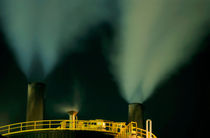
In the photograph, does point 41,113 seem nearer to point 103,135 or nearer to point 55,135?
point 55,135

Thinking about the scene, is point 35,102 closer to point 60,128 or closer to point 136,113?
point 60,128

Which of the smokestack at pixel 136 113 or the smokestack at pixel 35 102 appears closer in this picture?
the smokestack at pixel 35 102

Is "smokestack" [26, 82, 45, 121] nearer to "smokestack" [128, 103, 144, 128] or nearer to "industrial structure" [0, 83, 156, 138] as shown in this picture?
"industrial structure" [0, 83, 156, 138]

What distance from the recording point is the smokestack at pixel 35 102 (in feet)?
82.3

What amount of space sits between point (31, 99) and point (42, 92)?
1086 millimetres

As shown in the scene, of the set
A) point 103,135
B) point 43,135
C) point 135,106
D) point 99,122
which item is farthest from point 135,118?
point 43,135

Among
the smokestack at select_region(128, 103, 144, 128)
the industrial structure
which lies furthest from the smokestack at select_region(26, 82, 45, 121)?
the smokestack at select_region(128, 103, 144, 128)

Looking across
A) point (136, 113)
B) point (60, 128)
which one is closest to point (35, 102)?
point (60, 128)

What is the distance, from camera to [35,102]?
2539cm

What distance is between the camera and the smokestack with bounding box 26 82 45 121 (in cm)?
2509

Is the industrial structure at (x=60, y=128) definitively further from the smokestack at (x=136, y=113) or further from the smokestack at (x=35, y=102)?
the smokestack at (x=136, y=113)

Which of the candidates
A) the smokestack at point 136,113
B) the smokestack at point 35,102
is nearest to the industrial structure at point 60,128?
the smokestack at point 35,102

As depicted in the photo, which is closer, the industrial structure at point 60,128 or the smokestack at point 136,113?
the industrial structure at point 60,128

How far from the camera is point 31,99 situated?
25.5 meters
